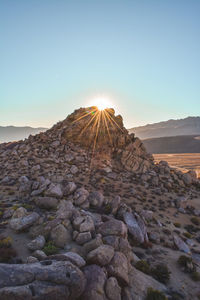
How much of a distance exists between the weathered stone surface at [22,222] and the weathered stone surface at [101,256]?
7525 millimetres

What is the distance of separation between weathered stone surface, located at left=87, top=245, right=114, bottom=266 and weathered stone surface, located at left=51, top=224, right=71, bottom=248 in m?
3.47

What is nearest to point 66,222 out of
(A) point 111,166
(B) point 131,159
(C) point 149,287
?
(C) point 149,287

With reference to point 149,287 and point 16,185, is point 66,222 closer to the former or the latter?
point 149,287

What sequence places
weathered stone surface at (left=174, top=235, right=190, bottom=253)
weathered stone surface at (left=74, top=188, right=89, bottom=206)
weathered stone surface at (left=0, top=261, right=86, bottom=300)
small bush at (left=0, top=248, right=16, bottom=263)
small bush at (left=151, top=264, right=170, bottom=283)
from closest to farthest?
weathered stone surface at (left=0, top=261, right=86, bottom=300)
small bush at (left=0, top=248, right=16, bottom=263)
small bush at (left=151, top=264, right=170, bottom=283)
weathered stone surface at (left=174, top=235, right=190, bottom=253)
weathered stone surface at (left=74, top=188, right=89, bottom=206)

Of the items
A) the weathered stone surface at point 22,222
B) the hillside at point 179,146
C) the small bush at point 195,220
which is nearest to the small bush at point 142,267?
the weathered stone surface at point 22,222

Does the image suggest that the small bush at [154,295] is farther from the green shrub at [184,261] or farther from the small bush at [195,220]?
the small bush at [195,220]

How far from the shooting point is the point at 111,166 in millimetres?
38906

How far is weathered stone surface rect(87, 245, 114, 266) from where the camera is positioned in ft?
33.8

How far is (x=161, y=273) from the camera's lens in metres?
13.1

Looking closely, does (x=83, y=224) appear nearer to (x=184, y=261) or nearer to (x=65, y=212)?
(x=65, y=212)

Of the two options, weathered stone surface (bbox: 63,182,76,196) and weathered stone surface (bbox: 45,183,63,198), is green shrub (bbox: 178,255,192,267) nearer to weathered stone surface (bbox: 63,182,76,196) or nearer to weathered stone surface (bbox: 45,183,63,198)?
weathered stone surface (bbox: 63,182,76,196)

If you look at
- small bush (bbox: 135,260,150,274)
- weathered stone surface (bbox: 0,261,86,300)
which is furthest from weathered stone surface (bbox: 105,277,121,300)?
small bush (bbox: 135,260,150,274)

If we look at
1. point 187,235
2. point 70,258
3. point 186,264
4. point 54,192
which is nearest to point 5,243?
point 70,258

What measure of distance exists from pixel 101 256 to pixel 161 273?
21.1 ft
